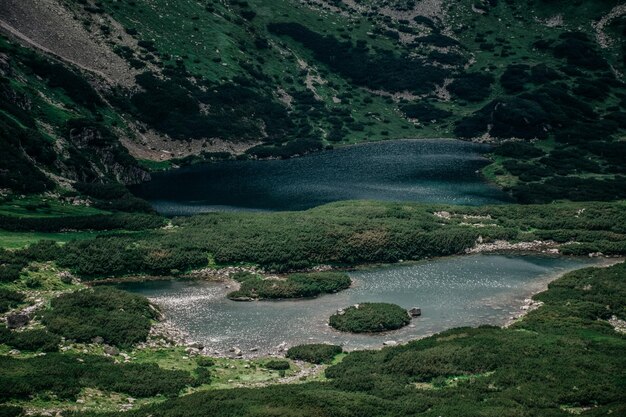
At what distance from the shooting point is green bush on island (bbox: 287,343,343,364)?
47188 millimetres

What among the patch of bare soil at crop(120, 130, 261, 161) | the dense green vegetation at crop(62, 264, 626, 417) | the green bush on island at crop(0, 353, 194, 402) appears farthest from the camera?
the patch of bare soil at crop(120, 130, 261, 161)

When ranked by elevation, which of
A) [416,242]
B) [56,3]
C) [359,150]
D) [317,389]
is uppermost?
[56,3]

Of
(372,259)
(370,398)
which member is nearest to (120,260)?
(372,259)

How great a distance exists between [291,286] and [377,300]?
319 inches

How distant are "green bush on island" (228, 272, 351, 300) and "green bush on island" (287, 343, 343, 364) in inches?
535

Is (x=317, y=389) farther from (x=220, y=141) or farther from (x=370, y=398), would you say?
(x=220, y=141)

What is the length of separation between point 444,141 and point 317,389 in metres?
125

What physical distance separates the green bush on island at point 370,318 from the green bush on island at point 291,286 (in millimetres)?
6662

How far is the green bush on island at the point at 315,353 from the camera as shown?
47188 mm

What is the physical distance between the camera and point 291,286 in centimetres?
6331

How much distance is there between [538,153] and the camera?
457ft

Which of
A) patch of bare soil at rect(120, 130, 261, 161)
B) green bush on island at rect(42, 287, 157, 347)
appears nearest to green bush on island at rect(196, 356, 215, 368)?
green bush on island at rect(42, 287, 157, 347)

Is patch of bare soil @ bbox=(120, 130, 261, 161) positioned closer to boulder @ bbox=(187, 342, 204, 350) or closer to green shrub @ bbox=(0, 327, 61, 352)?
boulder @ bbox=(187, 342, 204, 350)

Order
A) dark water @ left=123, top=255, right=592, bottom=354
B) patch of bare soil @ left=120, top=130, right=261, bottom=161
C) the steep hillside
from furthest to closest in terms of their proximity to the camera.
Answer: patch of bare soil @ left=120, top=130, right=261, bottom=161
the steep hillside
dark water @ left=123, top=255, right=592, bottom=354
